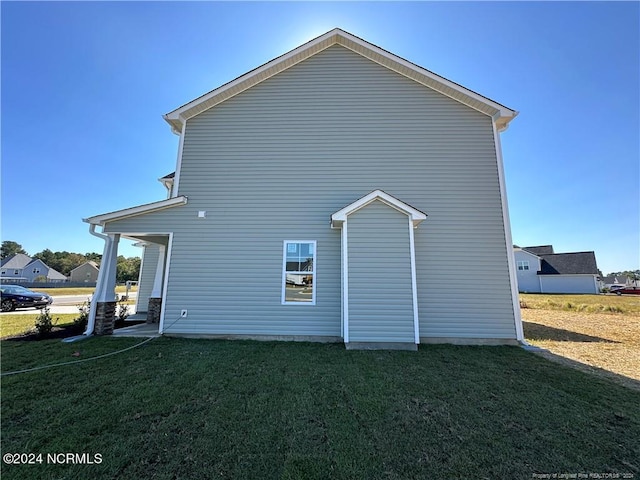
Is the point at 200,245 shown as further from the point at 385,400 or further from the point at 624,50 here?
the point at 624,50

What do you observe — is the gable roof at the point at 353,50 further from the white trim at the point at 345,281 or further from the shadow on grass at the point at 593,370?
the shadow on grass at the point at 593,370

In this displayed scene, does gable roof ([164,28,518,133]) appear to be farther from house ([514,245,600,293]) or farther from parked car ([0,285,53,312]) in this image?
house ([514,245,600,293])

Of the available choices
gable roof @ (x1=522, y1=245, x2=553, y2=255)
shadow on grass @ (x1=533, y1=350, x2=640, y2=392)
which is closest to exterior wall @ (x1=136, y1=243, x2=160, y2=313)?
shadow on grass @ (x1=533, y1=350, x2=640, y2=392)

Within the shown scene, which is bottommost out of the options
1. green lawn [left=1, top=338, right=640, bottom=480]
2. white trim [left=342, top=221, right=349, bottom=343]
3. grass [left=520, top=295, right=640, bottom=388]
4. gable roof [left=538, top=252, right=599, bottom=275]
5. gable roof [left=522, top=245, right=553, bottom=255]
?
green lawn [left=1, top=338, right=640, bottom=480]

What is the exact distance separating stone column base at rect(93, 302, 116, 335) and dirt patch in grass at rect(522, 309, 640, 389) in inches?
432

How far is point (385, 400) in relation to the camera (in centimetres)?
343

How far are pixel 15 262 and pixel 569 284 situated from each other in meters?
83.5

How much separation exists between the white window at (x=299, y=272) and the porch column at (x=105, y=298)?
4.70 metres

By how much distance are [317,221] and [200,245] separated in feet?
11.1

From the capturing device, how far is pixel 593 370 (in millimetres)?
4828

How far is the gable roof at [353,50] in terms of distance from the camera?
745 centimetres

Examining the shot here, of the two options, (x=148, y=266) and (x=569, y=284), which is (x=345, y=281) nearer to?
(x=148, y=266)

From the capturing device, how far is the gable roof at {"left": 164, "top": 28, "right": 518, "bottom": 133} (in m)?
7.45

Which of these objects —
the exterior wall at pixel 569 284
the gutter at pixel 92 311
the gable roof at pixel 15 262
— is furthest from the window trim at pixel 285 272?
the gable roof at pixel 15 262
